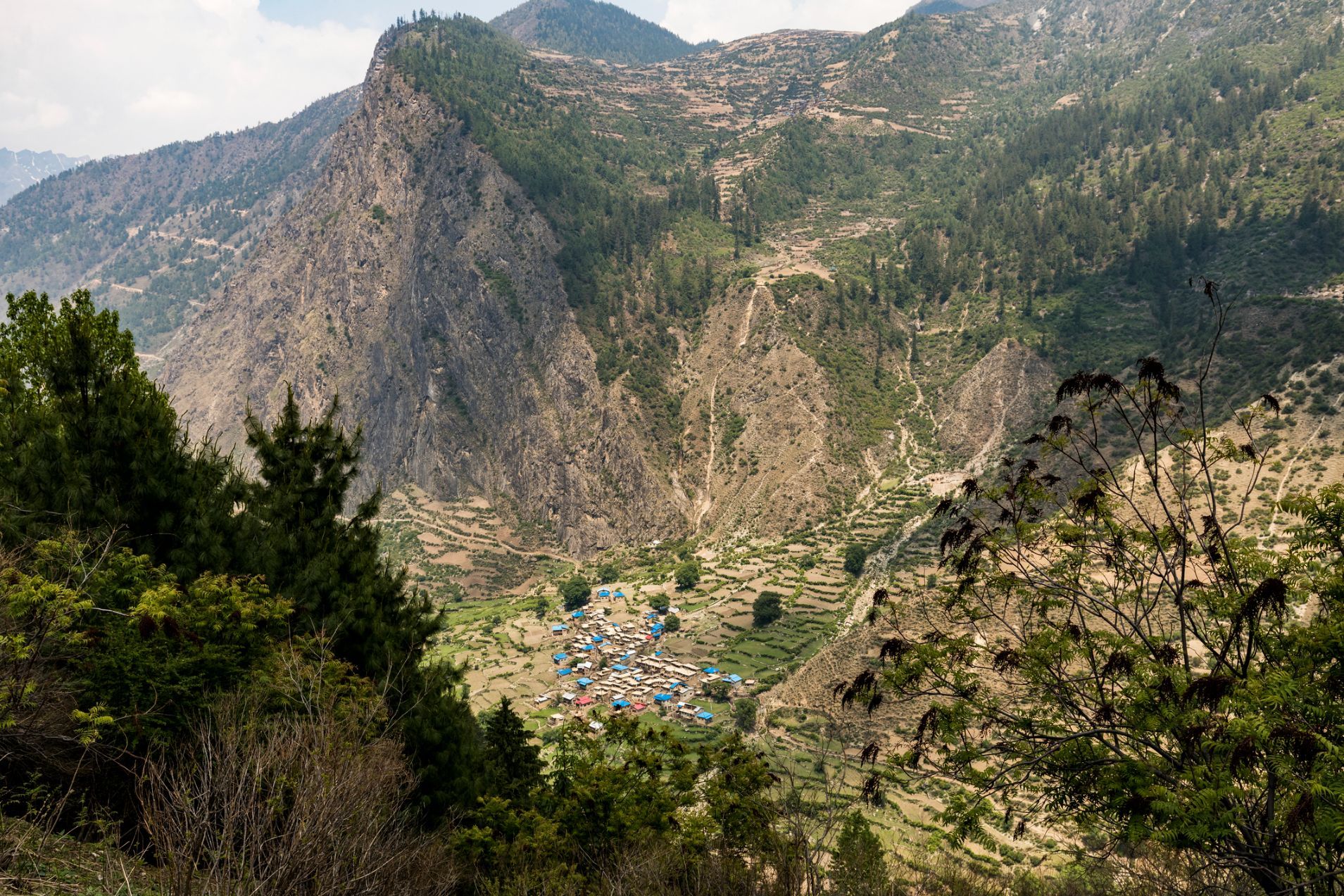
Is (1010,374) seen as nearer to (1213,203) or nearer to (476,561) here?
(1213,203)

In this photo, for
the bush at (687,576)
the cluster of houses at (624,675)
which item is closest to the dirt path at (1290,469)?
the cluster of houses at (624,675)

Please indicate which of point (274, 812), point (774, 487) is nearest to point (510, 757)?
point (274, 812)

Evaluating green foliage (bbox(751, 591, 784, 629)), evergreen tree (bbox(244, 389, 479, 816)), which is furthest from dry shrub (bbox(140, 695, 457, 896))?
green foliage (bbox(751, 591, 784, 629))

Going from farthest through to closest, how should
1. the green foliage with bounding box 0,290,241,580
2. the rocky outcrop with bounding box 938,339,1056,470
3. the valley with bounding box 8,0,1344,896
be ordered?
the rocky outcrop with bounding box 938,339,1056,470, the green foliage with bounding box 0,290,241,580, the valley with bounding box 8,0,1344,896

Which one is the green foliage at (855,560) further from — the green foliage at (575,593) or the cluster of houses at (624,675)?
the green foliage at (575,593)

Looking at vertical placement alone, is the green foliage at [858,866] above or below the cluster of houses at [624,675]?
above

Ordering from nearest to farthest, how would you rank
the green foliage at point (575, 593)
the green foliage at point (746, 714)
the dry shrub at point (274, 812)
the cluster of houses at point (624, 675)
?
the dry shrub at point (274, 812) → the green foliage at point (746, 714) → the cluster of houses at point (624, 675) → the green foliage at point (575, 593)

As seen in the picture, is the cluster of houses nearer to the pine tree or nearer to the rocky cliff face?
the rocky cliff face
